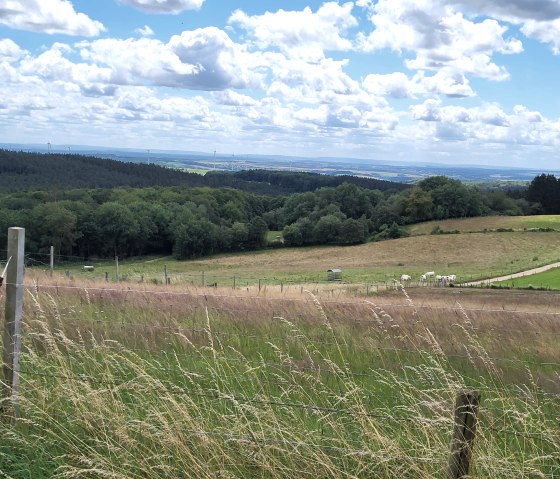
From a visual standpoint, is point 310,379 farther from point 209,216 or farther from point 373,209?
point 373,209

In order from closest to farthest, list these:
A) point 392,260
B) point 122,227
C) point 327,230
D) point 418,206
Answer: point 392,260 < point 122,227 < point 327,230 < point 418,206

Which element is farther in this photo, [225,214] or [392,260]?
[225,214]

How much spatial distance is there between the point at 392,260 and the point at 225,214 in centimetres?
5280

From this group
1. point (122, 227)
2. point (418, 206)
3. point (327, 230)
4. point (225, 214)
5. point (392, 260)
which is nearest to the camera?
point (392, 260)

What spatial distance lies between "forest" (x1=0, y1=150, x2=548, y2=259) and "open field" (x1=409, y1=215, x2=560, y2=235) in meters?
4.31

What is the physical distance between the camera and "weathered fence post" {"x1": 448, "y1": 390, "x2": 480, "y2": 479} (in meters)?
3.48

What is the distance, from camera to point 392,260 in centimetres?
7788

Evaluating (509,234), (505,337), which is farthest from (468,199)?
(505,337)

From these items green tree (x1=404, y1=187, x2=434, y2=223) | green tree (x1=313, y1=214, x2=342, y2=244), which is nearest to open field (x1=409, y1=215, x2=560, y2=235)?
green tree (x1=404, y1=187, x2=434, y2=223)

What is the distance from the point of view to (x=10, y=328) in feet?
17.7

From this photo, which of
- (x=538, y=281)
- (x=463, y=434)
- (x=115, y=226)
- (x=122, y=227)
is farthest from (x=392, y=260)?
(x=463, y=434)

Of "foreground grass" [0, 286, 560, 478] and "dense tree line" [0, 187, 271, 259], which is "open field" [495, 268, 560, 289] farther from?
"dense tree line" [0, 187, 271, 259]

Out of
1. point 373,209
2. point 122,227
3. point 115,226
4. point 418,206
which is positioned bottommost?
point 122,227

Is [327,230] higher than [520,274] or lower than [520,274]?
lower
